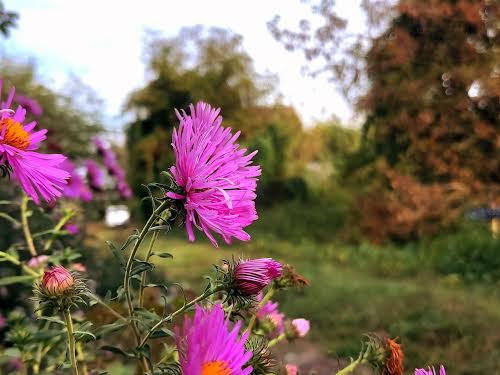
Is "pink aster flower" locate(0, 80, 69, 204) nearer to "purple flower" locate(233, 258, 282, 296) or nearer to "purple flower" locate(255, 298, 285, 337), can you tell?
"purple flower" locate(233, 258, 282, 296)

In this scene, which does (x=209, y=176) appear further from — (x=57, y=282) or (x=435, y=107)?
(x=435, y=107)

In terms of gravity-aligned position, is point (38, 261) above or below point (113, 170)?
below

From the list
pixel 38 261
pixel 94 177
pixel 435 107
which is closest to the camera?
pixel 38 261

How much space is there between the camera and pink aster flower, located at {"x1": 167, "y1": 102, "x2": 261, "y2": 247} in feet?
1.87

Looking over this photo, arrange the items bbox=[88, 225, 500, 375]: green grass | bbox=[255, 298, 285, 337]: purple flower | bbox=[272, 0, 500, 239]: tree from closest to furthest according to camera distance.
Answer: bbox=[255, 298, 285, 337]: purple flower, bbox=[88, 225, 500, 375]: green grass, bbox=[272, 0, 500, 239]: tree

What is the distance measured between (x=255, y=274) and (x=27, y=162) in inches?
10.6

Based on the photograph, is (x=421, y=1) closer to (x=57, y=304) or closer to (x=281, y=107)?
(x=281, y=107)

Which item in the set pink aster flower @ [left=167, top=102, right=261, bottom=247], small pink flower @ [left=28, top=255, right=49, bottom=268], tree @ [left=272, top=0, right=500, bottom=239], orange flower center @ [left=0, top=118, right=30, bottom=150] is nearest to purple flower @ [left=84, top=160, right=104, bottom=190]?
small pink flower @ [left=28, top=255, right=49, bottom=268]

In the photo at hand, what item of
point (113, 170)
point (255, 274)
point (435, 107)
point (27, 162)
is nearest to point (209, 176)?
point (255, 274)

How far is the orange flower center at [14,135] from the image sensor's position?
Answer: 2.16 feet

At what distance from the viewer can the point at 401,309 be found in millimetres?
3398

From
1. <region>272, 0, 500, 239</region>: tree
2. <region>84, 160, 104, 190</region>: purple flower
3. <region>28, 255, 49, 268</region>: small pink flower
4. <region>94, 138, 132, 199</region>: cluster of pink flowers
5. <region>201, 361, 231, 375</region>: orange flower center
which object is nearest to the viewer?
<region>201, 361, 231, 375</region>: orange flower center

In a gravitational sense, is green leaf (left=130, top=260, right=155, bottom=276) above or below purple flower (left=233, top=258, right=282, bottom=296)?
below

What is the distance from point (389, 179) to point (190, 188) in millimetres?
6841
